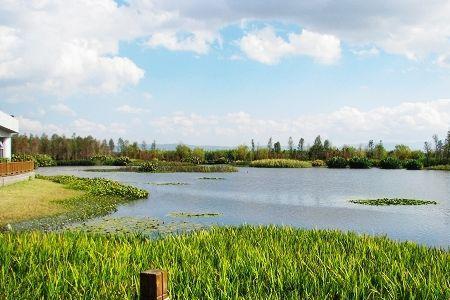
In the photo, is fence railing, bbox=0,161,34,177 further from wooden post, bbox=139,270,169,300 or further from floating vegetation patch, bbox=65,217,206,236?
wooden post, bbox=139,270,169,300

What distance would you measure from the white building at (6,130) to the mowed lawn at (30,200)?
24.1ft

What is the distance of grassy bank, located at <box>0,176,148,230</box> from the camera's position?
1794 cm

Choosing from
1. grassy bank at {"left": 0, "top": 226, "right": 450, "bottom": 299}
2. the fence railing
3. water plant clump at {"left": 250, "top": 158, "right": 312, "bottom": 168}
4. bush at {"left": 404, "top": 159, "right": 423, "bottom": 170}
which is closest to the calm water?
grassy bank at {"left": 0, "top": 226, "right": 450, "bottom": 299}

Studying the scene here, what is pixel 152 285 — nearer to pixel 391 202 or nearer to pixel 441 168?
pixel 391 202

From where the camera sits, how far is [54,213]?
1955 cm

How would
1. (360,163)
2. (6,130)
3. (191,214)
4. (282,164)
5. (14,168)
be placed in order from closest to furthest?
(191,214) → (14,168) → (6,130) → (360,163) → (282,164)

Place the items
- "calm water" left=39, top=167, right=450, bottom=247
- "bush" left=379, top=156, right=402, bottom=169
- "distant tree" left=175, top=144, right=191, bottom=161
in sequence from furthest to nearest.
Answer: "distant tree" left=175, top=144, right=191, bottom=161, "bush" left=379, top=156, right=402, bottom=169, "calm water" left=39, top=167, right=450, bottom=247

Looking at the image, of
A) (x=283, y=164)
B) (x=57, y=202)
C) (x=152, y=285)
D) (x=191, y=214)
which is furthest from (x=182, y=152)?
→ (x=152, y=285)

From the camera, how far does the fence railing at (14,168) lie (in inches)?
1056

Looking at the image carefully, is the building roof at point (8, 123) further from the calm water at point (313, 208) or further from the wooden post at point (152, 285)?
the wooden post at point (152, 285)

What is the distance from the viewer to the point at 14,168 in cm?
2888

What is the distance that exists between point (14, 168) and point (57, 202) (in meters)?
8.23

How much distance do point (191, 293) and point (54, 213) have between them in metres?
14.6

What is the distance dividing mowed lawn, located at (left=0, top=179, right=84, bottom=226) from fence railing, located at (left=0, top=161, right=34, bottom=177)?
2.73 ft
